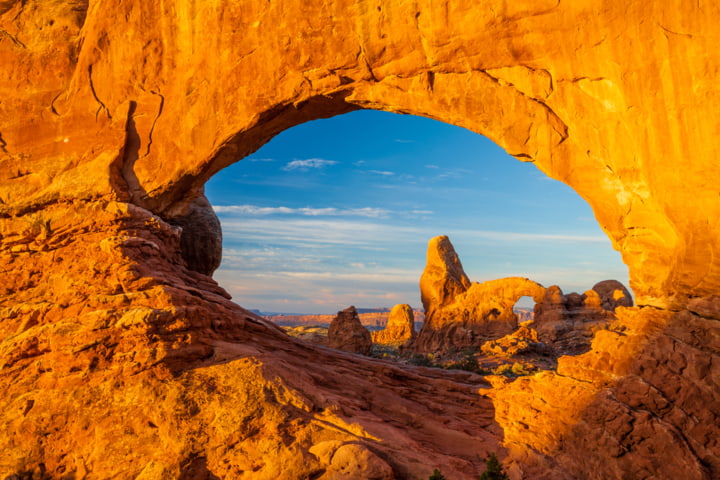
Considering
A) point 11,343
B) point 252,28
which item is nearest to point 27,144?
point 11,343

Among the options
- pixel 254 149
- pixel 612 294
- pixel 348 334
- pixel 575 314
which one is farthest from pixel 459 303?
pixel 254 149

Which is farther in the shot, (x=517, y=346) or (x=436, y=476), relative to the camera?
(x=517, y=346)

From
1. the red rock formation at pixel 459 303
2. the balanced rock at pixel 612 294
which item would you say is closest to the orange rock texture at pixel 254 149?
the balanced rock at pixel 612 294

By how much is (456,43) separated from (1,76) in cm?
1215

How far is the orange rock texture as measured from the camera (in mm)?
8195

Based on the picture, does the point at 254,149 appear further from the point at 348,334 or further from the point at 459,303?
the point at 459,303

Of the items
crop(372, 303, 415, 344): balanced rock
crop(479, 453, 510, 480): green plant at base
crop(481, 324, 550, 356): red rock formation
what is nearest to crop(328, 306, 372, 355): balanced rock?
crop(481, 324, 550, 356): red rock formation

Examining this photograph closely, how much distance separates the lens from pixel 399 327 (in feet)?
175

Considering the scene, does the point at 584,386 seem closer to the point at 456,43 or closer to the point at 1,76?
the point at 456,43

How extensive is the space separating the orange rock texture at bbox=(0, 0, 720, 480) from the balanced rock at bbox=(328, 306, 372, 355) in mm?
13813

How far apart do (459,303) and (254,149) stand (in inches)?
1339

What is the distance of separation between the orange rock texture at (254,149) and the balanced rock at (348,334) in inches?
544

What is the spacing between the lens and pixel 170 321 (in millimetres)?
9641

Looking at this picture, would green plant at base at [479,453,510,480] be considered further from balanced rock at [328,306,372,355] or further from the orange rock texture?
balanced rock at [328,306,372,355]
